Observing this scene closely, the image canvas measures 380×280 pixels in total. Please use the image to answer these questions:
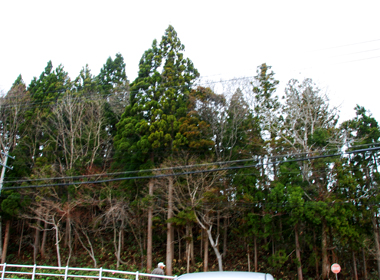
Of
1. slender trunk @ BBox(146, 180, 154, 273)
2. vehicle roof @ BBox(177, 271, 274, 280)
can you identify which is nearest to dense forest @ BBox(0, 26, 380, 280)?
slender trunk @ BBox(146, 180, 154, 273)

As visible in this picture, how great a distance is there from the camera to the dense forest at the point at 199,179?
64.2 ft

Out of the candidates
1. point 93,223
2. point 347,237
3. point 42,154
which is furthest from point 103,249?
point 347,237

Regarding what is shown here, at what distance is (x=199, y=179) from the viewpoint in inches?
774

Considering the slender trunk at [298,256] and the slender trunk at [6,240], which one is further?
the slender trunk at [6,240]

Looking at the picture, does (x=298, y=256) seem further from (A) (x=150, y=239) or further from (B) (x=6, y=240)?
(B) (x=6, y=240)

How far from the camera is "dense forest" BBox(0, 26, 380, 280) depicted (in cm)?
1958

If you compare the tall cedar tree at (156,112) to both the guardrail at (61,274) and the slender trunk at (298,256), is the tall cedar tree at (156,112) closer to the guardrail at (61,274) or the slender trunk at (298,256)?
the guardrail at (61,274)

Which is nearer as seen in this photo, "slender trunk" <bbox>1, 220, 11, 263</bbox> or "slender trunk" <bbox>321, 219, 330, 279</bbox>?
"slender trunk" <bbox>321, 219, 330, 279</bbox>

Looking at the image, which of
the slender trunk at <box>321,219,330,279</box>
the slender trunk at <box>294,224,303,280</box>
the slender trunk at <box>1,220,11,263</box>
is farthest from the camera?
the slender trunk at <box>1,220,11,263</box>

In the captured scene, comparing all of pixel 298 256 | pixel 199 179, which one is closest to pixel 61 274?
pixel 199 179

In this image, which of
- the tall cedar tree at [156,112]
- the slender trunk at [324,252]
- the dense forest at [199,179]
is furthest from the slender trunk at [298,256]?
the tall cedar tree at [156,112]

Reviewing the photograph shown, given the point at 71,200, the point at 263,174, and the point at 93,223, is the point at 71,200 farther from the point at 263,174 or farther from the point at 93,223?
the point at 263,174

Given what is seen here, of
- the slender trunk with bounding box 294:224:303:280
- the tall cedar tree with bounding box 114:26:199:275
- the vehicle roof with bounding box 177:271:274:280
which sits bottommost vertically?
the slender trunk with bounding box 294:224:303:280

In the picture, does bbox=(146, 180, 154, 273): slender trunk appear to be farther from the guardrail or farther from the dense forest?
the guardrail
